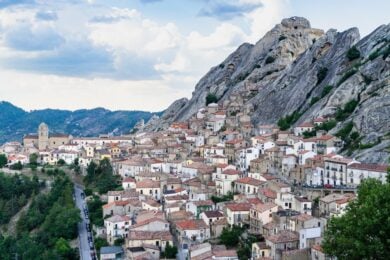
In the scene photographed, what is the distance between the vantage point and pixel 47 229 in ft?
200

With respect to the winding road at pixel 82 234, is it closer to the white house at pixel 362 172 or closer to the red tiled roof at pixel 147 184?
the red tiled roof at pixel 147 184

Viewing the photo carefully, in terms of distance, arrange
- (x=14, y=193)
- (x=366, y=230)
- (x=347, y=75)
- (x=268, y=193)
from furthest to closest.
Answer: (x=14, y=193), (x=347, y=75), (x=268, y=193), (x=366, y=230)

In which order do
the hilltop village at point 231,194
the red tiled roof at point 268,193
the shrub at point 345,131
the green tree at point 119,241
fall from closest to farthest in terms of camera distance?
the hilltop village at point 231,194 → the red tiled roof at point 268,193 → the green tree at point 119,241 → the shrub at point 345,131

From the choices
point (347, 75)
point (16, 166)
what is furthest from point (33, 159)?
point (347, 75)

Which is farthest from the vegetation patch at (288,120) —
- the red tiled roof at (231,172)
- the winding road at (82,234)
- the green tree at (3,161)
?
the green tree at (3,161)

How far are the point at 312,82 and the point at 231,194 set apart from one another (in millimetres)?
31490

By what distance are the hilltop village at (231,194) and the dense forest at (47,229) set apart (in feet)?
10.6

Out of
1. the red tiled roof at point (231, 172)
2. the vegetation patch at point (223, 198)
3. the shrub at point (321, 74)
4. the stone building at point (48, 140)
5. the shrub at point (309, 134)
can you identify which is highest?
the shrub at point (321, 74)

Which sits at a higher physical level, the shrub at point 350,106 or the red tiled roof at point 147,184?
the shrub at point 350,106

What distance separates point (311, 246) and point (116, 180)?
35411mm

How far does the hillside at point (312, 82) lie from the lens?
197 feet

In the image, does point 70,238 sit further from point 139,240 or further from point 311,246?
point 311,246

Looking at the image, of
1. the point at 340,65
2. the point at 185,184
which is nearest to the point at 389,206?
the point at 185,184

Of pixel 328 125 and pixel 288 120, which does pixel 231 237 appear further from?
pixel 288 120
